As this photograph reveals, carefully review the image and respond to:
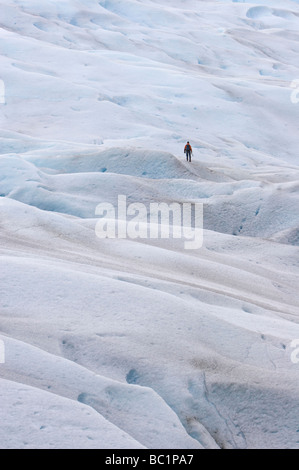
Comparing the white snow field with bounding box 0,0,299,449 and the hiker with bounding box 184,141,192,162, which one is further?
the hiker with bounding box 184,141,192,162

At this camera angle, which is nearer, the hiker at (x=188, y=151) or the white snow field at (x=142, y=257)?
the white snow field at (x=142, y=257)

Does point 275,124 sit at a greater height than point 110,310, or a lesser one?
lesser

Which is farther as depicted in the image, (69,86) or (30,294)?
(69,86)

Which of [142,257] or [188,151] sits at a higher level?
[142,257]

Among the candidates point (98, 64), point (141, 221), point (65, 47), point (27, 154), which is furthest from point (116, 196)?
point (65, 47)

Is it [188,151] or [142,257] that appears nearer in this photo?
[142,257]

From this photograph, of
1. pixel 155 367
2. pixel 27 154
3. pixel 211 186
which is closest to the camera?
pixel 155 367

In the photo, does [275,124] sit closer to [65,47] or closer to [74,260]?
[65,47]
